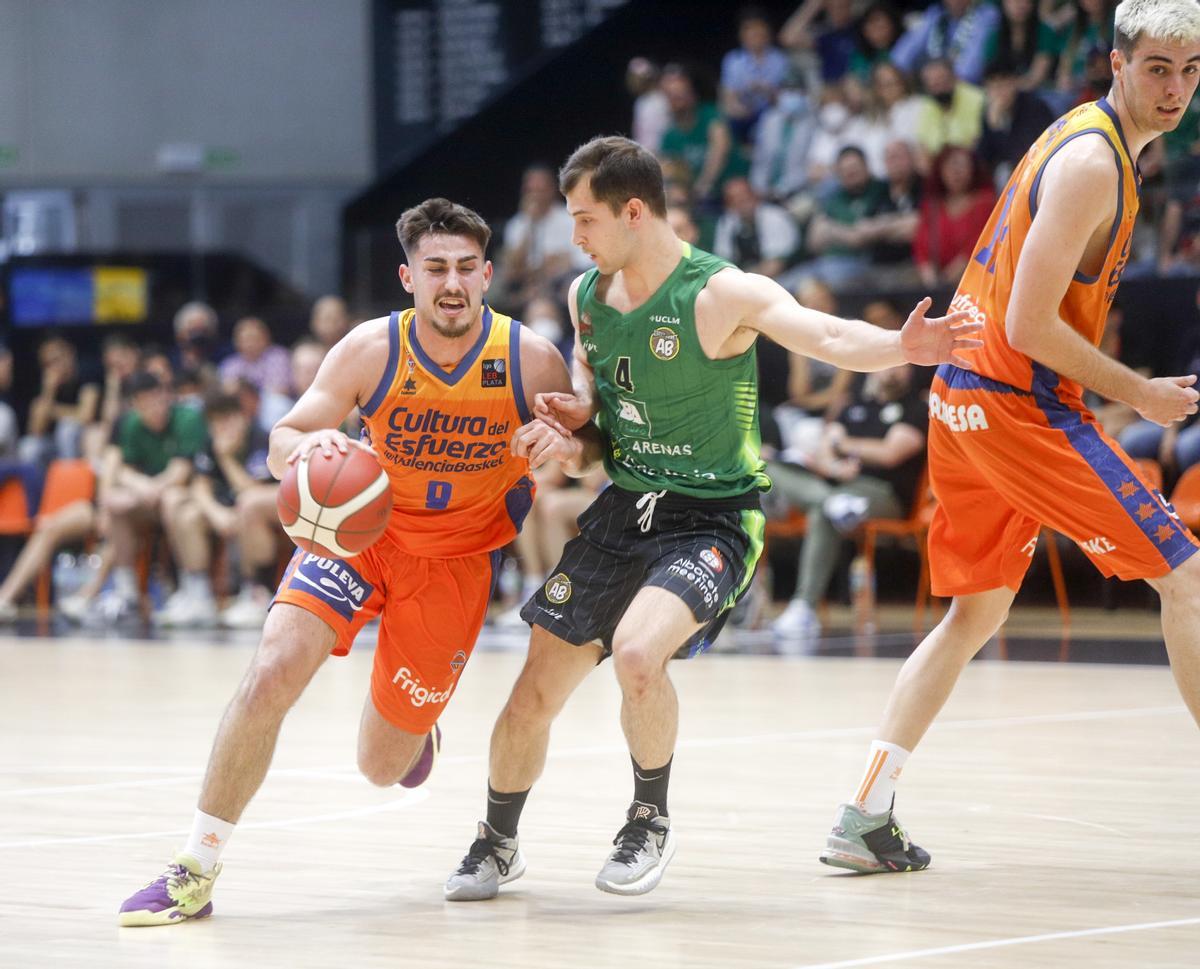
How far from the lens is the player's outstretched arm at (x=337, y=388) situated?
14.1ft

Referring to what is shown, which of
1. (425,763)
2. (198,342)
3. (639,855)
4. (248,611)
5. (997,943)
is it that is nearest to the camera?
(997,943)

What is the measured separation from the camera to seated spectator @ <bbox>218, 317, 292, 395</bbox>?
42.9ft

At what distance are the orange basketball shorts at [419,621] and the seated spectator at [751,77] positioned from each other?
9.59 meters

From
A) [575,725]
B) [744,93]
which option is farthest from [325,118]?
[575,725]

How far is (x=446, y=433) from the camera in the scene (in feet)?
15.0

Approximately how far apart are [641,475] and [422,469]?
0.57 meters

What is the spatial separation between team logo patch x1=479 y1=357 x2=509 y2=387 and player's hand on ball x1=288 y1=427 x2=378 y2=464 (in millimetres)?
522

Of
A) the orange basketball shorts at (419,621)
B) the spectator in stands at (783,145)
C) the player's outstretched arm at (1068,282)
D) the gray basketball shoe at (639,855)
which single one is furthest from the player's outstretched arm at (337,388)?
the spectator in stands at (783,145)

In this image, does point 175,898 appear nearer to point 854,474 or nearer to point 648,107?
point 854,474

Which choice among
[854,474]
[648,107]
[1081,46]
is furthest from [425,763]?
[648,107]

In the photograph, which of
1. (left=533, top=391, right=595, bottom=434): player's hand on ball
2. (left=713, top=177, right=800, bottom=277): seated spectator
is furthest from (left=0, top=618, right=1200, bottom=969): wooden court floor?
(left=713, top=177, right=800, bottom=277): seated spectator

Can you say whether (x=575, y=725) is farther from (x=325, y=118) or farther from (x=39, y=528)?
Result: (x=325, y=118)

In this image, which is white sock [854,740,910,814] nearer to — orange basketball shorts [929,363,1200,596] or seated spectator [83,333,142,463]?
orange basketball shorts [929,363,1200,596]

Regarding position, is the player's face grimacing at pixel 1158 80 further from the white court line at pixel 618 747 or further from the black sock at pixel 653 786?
the white court line at pixel 618 747
